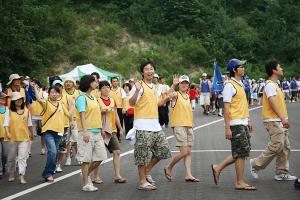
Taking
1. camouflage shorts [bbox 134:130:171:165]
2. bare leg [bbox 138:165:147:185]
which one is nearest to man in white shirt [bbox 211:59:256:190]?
camouflage shorts [bbox 134:130:171:165]

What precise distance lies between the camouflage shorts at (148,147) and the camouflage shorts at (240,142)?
1.10m

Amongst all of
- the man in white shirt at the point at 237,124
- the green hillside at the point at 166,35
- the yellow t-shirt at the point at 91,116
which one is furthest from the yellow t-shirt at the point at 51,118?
the green hillside at the point at 166,35

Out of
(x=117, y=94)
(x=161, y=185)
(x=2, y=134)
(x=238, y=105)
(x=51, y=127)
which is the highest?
(x=117, y=94)

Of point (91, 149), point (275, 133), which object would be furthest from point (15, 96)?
point (275, 133)

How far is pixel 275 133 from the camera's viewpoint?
9.07 m

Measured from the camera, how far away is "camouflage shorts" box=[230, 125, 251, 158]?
27.8 feet

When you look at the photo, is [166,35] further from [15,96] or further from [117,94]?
[15,96]

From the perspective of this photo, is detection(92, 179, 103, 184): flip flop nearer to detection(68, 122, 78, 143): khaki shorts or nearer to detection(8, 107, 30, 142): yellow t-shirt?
detection(8, 107, 30, 142): yellow t-shirt

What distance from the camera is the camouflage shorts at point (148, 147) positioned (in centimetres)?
869

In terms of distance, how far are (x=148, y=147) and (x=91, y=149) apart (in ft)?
3.00

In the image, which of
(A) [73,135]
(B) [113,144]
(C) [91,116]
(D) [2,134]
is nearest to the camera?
(C) [91,116]

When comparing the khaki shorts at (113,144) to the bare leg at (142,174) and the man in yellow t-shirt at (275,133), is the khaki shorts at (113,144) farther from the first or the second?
the man in yellow t-shirt at (275,133)

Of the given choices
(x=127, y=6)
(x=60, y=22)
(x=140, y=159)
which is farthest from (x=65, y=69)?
(x=140, y=159)

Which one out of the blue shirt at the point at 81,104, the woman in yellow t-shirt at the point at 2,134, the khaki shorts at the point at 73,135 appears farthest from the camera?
the khaki shorts at the point at 73,135
